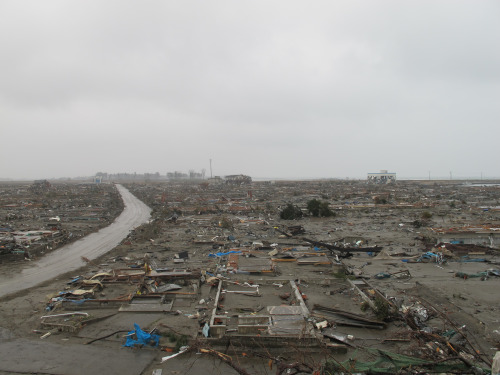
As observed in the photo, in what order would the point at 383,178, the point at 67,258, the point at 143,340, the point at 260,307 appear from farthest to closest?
the point at 383,178 < the point at 67,258 < the point at 260,307 < the point at 143,340

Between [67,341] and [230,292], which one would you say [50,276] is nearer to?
[67,341]

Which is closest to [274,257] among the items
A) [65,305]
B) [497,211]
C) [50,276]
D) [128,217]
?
[65,305]

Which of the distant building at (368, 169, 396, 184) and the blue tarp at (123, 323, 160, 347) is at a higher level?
the distant building at (368, 169, 396, 184)

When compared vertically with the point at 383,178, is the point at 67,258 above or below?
below

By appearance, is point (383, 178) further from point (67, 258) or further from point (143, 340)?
point (143, 340)

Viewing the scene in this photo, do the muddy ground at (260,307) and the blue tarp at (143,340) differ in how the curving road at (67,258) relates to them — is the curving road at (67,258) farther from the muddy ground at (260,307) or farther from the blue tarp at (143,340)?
the blue tarp at (143,340)

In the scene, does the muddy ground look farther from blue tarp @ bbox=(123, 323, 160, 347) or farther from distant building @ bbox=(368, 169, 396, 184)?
distant building @ bbox=(368, 169, 396, 184)

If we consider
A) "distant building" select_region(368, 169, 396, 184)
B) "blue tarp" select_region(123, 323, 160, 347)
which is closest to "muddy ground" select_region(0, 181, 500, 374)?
"blue tarp" select_region(123, 323, 160, 347)

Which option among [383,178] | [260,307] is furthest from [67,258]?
[383,178]
